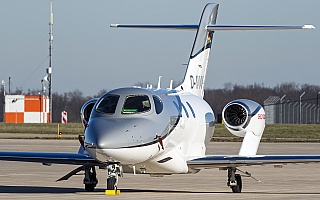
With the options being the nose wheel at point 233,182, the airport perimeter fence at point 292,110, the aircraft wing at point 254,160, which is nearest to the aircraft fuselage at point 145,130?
the aircraft wing at point 254,160

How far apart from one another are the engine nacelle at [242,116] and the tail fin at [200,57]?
210cm

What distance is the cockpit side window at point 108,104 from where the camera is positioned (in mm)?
20531

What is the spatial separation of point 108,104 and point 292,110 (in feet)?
340

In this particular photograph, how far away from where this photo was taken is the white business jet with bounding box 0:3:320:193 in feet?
65.0

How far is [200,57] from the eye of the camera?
1107 inches

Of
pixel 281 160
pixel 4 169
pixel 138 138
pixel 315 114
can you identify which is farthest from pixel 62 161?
pixel 315 114

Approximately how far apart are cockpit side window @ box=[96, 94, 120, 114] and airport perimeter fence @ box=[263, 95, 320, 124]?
9414 centimetres

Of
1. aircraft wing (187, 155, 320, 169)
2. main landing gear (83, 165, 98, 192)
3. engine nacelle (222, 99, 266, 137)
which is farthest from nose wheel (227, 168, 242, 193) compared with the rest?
main landing gear (83, 165, 98, 192)

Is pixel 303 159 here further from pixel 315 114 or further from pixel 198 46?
pixel 315 114

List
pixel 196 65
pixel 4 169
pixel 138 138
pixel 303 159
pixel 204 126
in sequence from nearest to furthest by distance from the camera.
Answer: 1. pixel 138 138
2. pixel 303 159
3. pixel 204 126
4. pixel 196 65
5. pixel 4 169

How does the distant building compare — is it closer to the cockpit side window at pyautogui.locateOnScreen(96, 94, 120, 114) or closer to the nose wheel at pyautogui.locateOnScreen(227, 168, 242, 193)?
the nose wheel at pyautogui.locateOnScreen(227, 168, 242, 193)

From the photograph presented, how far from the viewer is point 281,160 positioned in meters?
22.2

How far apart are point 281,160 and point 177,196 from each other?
3062 mm

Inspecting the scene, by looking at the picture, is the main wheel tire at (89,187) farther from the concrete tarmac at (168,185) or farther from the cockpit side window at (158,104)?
the cockpit side window at (158,104)
